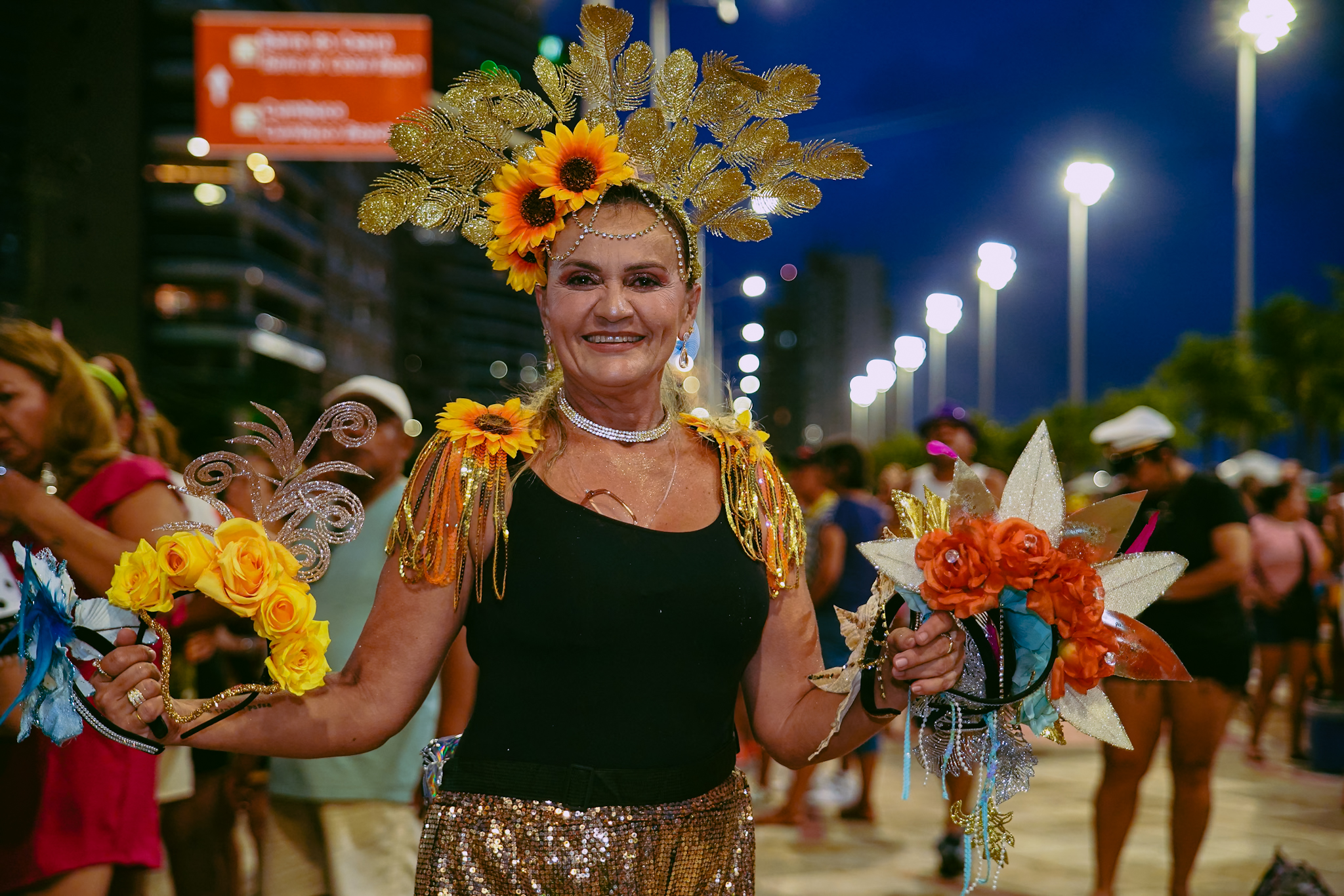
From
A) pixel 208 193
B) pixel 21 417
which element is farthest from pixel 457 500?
pixel 208 193

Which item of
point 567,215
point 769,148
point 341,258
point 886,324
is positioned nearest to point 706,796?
point 567,215

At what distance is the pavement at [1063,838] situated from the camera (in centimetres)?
501

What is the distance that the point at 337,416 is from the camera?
6.53 ft

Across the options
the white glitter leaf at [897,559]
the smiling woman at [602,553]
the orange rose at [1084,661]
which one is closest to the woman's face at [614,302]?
the smiling woman at [602,553]

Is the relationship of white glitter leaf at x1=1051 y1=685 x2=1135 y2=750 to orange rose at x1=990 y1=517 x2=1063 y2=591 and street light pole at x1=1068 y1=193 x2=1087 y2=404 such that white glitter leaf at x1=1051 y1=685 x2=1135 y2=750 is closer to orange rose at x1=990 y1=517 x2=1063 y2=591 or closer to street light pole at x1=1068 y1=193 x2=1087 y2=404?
orange rose at x1=990 y1=517 x2=1063 y2=591

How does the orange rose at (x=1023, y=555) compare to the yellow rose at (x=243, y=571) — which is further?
the yellow rose at (x=243, y=571)

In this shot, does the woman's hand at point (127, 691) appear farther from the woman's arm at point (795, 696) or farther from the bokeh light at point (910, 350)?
the bokeh light at point (910, 350)

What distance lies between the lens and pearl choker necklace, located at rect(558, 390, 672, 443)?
2025 millimetres

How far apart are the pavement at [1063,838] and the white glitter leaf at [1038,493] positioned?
362cm

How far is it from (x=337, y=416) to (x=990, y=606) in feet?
4.01

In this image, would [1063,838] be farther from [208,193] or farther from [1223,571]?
[208,193]

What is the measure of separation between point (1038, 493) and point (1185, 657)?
322cm

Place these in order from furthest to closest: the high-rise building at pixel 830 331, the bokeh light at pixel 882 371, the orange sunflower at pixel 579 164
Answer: the high-rise building at pixel 830 331 → the bokeh light at pixel 882 371 → the orange sunflower at pixel 579 164

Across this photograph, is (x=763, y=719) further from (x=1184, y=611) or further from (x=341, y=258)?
(x=341, y=258)
